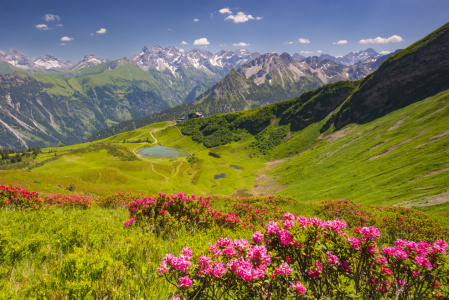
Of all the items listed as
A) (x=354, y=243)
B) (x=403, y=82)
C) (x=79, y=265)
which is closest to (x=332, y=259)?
(x=354, y=243)

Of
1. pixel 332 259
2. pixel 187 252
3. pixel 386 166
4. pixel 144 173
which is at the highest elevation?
Result: pixel 187 252

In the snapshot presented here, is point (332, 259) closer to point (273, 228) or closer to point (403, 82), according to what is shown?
point (273, 228)

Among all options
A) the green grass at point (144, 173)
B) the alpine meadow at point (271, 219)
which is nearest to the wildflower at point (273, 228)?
the alpine meadow at point (271, 219)

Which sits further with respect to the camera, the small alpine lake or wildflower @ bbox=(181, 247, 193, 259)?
the small alpine lake

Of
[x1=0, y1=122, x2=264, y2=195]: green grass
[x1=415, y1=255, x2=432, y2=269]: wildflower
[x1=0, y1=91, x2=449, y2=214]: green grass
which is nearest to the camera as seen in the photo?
[x1=415, y1=255, x2=432, y2=269]: wildflower

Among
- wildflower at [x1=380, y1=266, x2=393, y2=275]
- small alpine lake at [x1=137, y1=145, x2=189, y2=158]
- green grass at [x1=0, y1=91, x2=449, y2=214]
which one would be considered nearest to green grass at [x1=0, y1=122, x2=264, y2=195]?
green grass at [x1=0, y1=91, x2=449, y2=214]

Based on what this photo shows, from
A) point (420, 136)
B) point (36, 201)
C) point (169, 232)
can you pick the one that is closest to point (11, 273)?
point (169, 232)

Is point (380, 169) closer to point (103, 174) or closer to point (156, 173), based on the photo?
point (156, 173)

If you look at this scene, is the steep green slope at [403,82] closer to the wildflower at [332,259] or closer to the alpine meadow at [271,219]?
the alpine meadow at [271,219]

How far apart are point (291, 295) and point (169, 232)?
542 cm

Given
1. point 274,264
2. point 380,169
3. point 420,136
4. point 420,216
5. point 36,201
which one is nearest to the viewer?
point 274,264

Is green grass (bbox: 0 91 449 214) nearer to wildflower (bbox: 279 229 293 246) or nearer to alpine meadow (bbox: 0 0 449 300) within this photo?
alpine meadow (bbox: 0 0 449 300)

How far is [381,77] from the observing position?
131 metres

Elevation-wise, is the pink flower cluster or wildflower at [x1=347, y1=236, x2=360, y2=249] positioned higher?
the pink flower cluster
